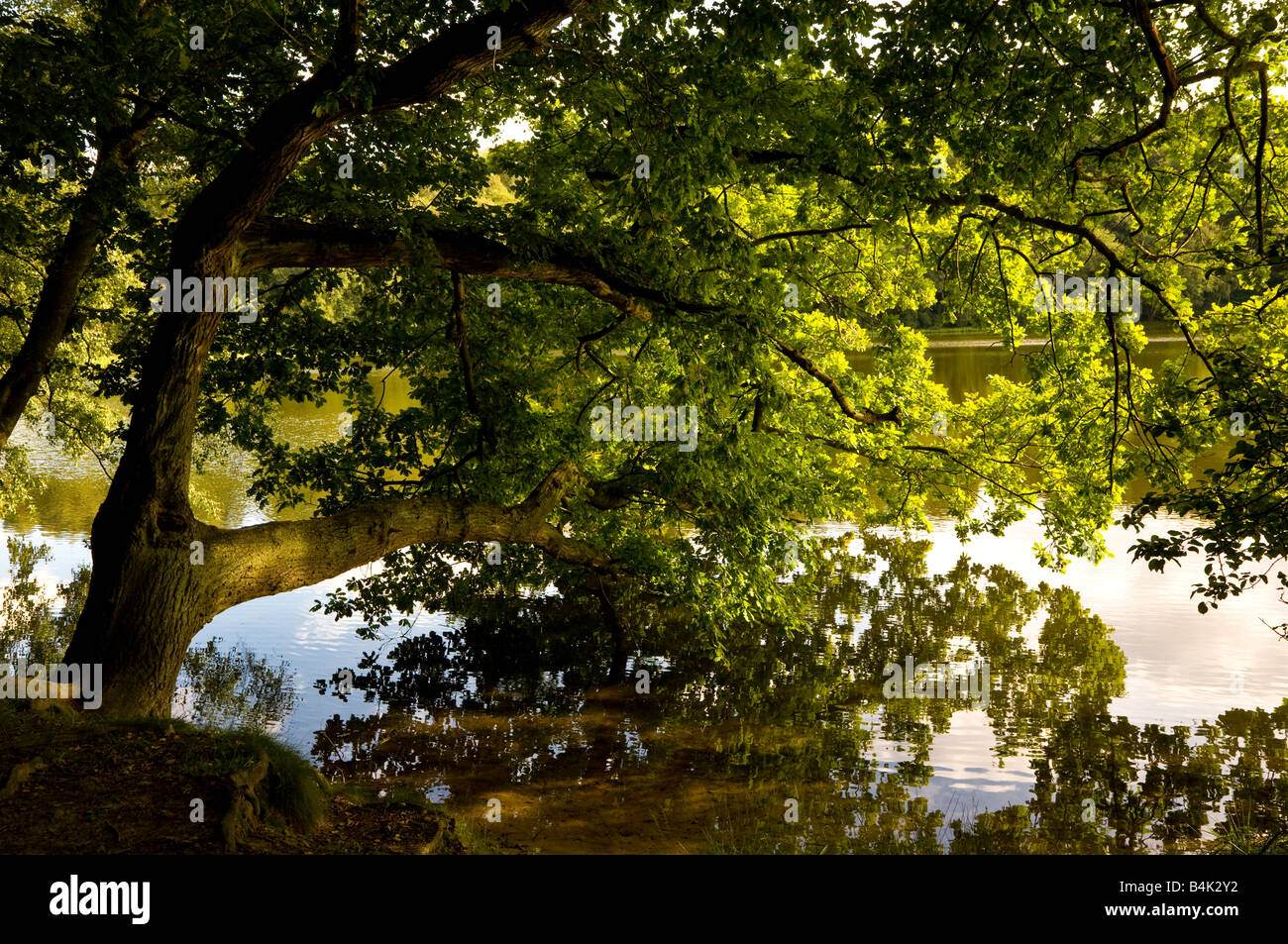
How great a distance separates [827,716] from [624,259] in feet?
22.4

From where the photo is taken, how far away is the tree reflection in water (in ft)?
28.5

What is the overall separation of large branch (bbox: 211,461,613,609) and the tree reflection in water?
2.96 meters

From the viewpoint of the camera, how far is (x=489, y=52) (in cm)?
623

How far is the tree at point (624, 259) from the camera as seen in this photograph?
21.3ft

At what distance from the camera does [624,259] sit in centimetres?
848

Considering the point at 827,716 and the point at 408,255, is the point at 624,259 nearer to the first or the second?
the point at 408,255

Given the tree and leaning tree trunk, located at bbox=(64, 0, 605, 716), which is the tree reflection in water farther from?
leaning tree trunk, located at bbox=(64, 0, 605, 716)

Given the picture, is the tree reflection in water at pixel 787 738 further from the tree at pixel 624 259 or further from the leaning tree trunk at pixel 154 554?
the leaning tree trunk at pixel 154 554

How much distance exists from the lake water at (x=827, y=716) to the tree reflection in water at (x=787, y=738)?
4 cm

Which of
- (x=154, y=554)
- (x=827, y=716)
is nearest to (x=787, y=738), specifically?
(x=827, y=716)

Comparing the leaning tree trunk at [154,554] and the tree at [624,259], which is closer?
the leaning tree trunk at [154,554]

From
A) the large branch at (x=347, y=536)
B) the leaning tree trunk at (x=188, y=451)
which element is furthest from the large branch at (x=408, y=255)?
the large branch at (x=347, y=536)

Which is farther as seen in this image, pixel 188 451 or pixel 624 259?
pixel 624 259
